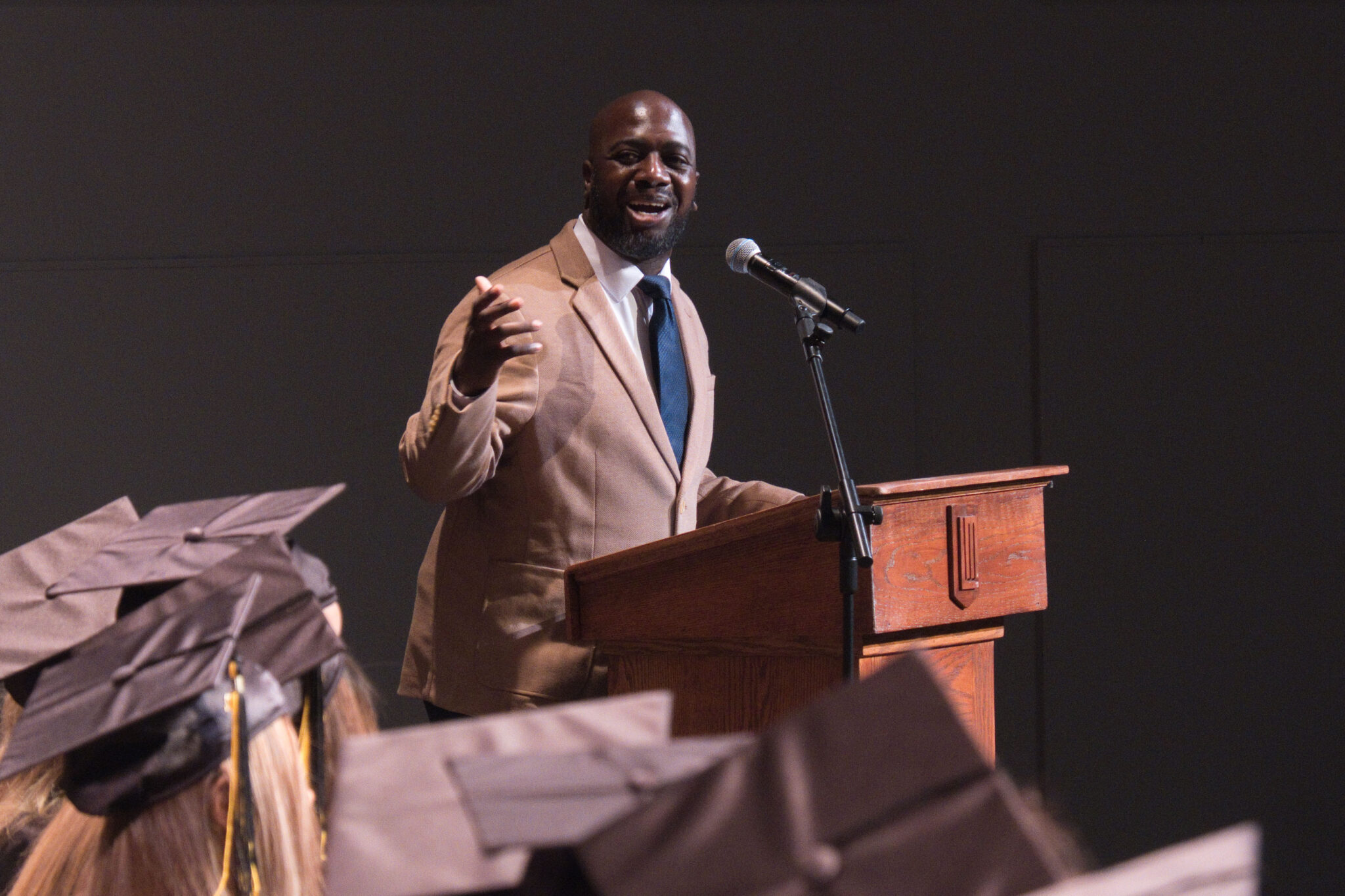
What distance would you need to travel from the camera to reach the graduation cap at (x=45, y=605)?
132cm

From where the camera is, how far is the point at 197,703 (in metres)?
1.15

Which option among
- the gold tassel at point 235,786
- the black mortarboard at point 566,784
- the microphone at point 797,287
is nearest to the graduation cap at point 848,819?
the black mortarboard at point 566,784

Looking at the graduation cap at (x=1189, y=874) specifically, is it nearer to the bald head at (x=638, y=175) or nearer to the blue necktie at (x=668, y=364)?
the blue necktie at (x=668, y=364)

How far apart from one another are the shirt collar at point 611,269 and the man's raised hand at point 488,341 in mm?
498

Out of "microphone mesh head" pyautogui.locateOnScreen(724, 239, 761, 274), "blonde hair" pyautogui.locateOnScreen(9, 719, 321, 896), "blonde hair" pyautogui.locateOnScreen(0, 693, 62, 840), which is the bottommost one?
"blonde hair" pyautogui.locateOnScreen(0, 693, 62, 840)

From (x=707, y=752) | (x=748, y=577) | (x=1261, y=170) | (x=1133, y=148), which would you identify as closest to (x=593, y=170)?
(x=748, y=577)

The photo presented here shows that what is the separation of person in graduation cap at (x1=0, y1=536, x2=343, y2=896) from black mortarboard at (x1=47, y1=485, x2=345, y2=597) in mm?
46

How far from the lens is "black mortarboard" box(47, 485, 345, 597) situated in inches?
49.3

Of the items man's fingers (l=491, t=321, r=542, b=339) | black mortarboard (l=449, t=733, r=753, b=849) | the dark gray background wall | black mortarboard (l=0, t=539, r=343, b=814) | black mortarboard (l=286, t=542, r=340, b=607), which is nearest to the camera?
black mortarboard (l=449, t=733, r=753, b=849)

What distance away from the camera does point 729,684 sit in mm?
2016

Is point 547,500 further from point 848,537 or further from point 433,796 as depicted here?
point 433,796

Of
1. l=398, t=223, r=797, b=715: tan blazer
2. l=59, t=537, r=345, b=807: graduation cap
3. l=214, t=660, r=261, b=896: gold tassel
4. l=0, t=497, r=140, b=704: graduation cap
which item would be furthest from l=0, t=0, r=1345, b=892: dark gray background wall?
l=214, t=660, r=261, b=896: gold tassel

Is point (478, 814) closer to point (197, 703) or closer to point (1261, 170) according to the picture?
point (197, 703)

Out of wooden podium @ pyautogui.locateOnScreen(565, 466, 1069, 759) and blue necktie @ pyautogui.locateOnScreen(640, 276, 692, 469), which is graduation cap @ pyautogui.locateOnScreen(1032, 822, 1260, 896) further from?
blue necktie @ pyautogui.locateOnScreen(640, 276, 692, 469)
